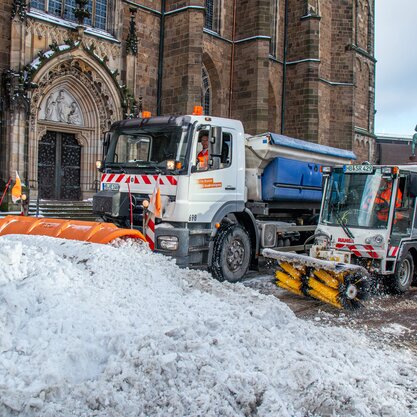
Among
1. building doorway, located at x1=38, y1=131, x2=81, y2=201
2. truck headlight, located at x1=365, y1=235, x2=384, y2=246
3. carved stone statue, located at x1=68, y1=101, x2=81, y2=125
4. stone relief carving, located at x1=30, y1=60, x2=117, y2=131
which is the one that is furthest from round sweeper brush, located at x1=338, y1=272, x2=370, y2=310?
carved stone statue, located at x1=68, y1=101, x2=81, y2=125

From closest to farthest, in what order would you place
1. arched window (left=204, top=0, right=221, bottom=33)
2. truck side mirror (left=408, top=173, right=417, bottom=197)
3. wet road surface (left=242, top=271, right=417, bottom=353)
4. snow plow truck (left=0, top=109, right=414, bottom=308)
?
1. wet road surface (left=242, top=271, right=417, bottom=353)
2. snow plow truck (left=0, top=109, right=414, bottom=308)
3. truck side mirror (left=408, top=173, right=417, bottom=197)
4. arched window (left=204, top=0, right=221, bottom=33)

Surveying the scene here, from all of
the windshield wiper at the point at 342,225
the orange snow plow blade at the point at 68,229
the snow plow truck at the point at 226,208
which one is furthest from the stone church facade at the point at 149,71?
the windshield wiper at the point at 342,225

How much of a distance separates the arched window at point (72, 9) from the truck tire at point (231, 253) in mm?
10923

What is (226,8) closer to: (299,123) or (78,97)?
(299,123)

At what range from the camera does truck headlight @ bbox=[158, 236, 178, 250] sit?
25.5 ft

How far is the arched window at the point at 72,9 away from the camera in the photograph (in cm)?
1536

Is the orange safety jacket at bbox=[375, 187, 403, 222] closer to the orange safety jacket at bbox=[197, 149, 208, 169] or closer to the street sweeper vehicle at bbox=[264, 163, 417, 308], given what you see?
the street sweeper vehicle at bbox=[264, 163, 417, 308]

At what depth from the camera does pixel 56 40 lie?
1517cm

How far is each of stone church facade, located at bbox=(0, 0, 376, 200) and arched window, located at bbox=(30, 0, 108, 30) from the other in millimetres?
36

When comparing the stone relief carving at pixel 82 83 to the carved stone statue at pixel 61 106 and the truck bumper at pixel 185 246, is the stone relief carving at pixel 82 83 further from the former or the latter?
the truck bumper at pixel 185 246

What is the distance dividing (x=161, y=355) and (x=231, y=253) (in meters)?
5.06

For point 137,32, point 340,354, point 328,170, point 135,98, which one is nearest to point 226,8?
point 137,32

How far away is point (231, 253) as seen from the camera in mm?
8719

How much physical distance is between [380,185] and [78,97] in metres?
11.5
